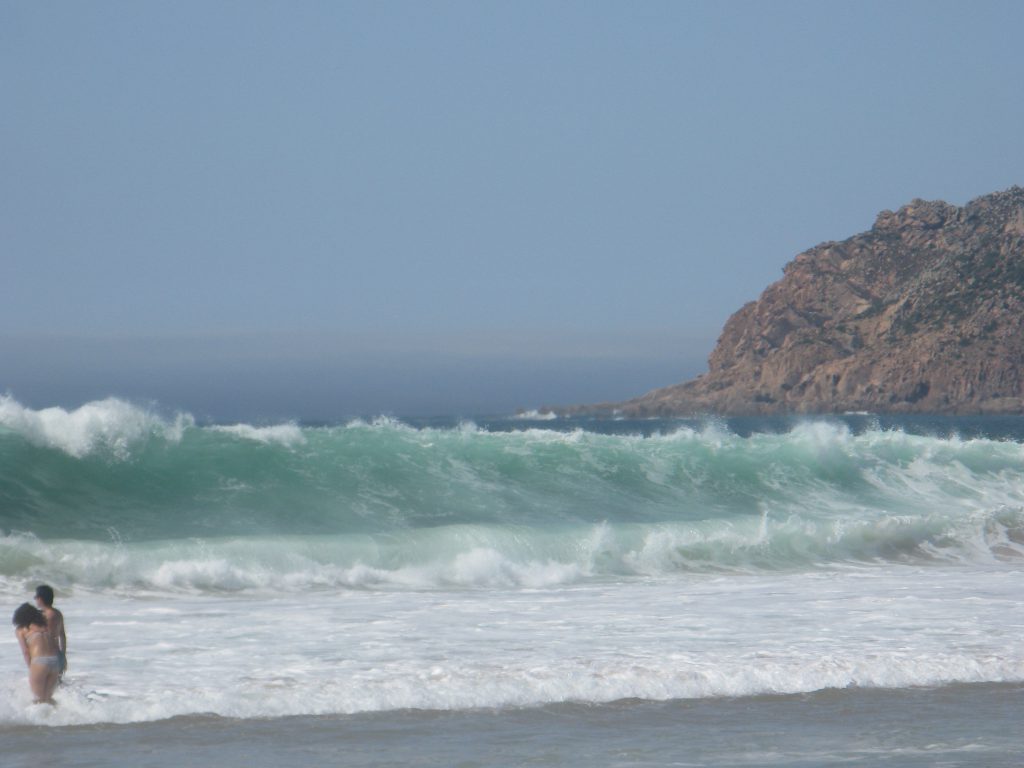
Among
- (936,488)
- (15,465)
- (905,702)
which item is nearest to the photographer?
(905,702)

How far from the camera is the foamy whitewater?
916cm

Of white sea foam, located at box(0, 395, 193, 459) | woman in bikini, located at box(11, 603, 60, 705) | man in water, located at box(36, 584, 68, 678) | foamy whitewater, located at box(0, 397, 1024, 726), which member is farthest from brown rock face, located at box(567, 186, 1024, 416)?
woman in bikini, located at box(11, 603, 60, 705)

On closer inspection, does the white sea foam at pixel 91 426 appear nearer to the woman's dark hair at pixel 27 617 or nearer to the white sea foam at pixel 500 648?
the white sea foam at pixel 500 648

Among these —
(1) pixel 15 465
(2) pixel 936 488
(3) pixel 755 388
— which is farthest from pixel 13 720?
(3) pixel 755 388

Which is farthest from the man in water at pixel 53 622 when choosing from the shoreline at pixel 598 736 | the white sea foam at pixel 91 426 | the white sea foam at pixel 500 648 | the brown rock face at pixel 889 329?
the brown rock face at pixel 889 329

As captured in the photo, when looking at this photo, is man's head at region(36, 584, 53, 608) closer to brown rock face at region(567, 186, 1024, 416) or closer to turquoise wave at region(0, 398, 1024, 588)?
turquoise wave at region(0, 398, 1024, 588)

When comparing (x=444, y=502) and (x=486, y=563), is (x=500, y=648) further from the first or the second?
(x=444, y=502)

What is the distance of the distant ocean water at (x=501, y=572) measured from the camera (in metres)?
8.75

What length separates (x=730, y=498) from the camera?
20.7 m

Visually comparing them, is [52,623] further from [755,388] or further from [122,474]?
[755,388]

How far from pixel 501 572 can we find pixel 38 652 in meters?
7.15

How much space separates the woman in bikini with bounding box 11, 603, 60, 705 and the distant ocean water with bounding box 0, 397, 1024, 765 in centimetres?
15

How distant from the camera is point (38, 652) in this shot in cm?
826

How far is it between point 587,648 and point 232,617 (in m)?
3.48
